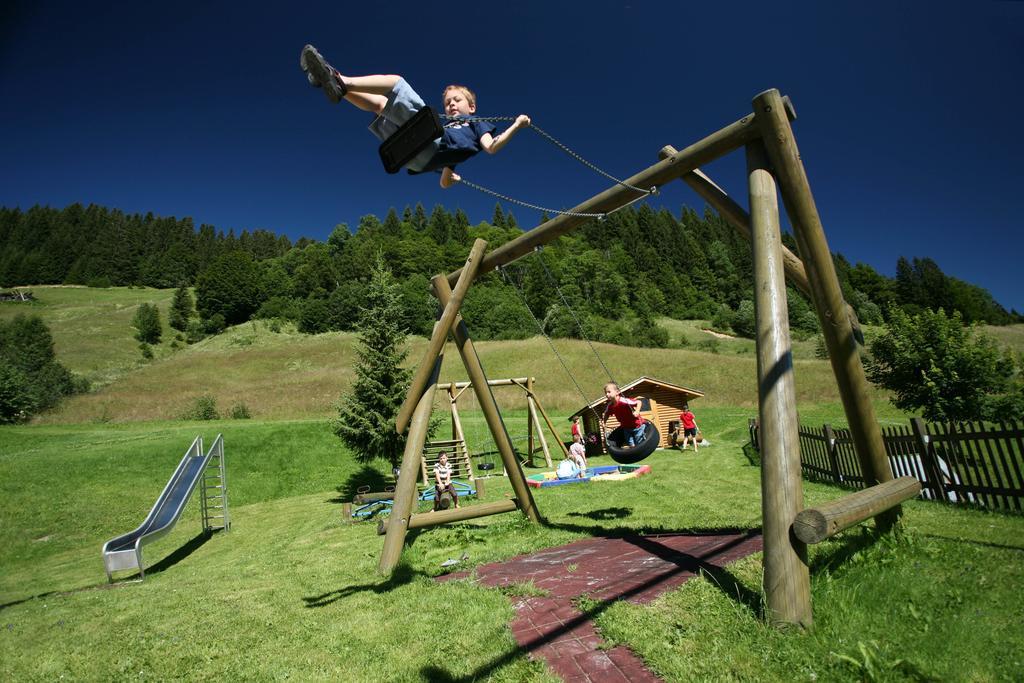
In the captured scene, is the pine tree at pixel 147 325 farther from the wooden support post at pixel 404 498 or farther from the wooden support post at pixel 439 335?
the wooden support post at pixel 404 498

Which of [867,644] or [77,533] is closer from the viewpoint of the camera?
[867,644]

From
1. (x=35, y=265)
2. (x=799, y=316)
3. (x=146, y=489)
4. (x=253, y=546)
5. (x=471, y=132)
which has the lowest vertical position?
(x=253, y=546)

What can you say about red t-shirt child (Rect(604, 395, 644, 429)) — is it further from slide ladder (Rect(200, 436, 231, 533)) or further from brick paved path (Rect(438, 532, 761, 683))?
slide ladder (Rect(200, 436, 231, 533))

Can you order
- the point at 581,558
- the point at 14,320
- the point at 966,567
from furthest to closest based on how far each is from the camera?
1. the point at 14,320
2. the point at 581,558
3. the point at 966,567

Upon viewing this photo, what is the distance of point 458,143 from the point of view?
4941mm

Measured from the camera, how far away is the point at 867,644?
3.27 meters

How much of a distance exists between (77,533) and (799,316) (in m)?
87.1

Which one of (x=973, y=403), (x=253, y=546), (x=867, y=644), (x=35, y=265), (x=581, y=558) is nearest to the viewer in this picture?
(x=867, y=644)

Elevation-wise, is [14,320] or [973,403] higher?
[14,320]

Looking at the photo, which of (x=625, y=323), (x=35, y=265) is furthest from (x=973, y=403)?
(x=35, y=265)

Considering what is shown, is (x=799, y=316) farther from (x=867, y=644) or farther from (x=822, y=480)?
(x=867, y=644)

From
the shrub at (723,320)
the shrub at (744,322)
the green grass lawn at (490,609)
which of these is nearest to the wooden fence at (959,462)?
the green grass lawn at (490,609)

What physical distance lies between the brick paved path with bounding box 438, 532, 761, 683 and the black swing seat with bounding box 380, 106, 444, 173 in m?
4.12

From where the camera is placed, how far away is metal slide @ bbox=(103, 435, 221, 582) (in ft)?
34.9
